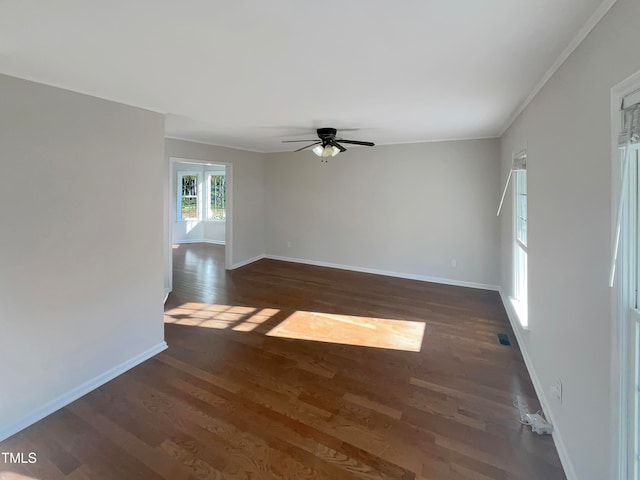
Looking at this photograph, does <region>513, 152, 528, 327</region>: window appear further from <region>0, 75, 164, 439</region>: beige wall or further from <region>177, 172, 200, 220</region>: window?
<region>177, 172, 200, 220</region>: window

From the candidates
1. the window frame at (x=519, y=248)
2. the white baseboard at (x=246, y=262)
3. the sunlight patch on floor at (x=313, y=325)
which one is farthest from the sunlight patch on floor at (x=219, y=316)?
the window frame at (x=519, y=248)

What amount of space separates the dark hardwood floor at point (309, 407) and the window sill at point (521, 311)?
1.04ft

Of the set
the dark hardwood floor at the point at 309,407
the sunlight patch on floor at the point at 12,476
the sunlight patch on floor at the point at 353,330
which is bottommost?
the sunlight patch on floor at the point at 12,476

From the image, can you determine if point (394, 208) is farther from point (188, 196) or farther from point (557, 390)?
point (188, 196)

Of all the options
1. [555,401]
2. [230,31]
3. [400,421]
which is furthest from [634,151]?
[400,421]

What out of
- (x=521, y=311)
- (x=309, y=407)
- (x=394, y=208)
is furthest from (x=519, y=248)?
(x=309, y=407)

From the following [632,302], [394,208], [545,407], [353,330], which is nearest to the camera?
[632,302]

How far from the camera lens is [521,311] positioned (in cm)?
323

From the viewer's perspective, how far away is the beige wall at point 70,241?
77.7 inches

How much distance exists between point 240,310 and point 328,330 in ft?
4.28

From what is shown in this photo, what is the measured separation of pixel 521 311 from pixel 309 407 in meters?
2.51

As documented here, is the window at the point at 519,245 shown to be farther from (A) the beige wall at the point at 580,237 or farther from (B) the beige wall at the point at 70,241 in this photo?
(B) the beige wall at the point at 70,241

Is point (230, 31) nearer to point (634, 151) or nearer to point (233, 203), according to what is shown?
point (634, 151)

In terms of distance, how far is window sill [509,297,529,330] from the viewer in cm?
280
